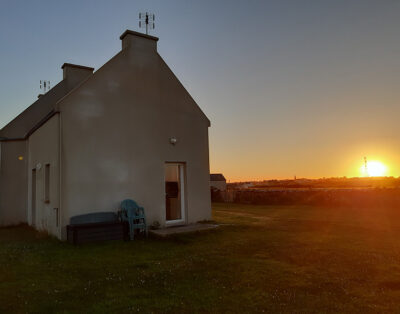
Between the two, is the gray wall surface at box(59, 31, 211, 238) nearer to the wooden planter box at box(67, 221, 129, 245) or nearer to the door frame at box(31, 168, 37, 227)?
the wooden planter box at box(67, 221, 129, 245)

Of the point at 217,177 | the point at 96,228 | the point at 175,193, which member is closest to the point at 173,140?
the point at 175,193

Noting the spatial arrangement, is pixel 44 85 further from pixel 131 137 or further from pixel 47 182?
pixel 131 137

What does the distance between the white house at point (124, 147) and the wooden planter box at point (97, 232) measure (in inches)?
26.5

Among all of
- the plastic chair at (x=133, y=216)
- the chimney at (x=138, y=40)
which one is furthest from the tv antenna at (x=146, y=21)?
the plastic chair at (x=133, y=216)

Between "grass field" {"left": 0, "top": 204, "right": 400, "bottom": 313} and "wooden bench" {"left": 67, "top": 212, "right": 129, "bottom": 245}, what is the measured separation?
41 cm

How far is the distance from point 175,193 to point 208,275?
6.57 meters

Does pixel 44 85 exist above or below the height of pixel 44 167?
above

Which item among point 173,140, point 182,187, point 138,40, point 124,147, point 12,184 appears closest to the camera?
point 124,147

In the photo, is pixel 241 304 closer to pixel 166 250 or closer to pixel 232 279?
pixel 232 279

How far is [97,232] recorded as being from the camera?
8.32 meters

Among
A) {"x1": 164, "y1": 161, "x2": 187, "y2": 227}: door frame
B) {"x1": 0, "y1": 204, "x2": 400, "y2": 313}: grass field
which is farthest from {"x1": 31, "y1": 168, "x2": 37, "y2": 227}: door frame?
{"x1": 164, "y1": 161, "x2": 187, "y2": 227}: door frame

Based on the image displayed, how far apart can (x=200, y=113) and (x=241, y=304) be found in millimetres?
8650

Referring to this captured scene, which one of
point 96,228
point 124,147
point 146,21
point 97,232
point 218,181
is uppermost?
point 146,21

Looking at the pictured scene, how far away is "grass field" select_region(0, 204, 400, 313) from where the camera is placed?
3910 mm
